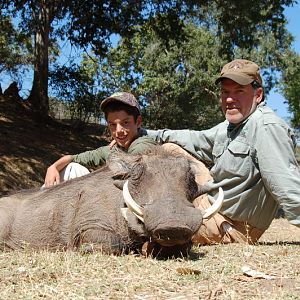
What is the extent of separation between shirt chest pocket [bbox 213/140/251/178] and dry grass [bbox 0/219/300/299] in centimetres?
85

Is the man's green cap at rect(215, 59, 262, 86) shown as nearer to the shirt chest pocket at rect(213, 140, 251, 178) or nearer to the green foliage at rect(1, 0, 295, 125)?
the shirt chest pocket at rect(213, 140, 251, 178)

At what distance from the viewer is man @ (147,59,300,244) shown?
440 centimetres

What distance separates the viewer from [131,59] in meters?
32.9

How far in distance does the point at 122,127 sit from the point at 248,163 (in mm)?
1117

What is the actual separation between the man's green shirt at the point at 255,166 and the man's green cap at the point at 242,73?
26 cm

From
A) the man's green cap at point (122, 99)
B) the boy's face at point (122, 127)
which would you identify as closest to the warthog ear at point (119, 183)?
the boy's face at point (122, 127)

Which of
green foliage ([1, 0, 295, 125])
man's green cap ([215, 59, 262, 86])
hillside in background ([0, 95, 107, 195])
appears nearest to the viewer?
man's green cap ([215, 59, 262, 86])

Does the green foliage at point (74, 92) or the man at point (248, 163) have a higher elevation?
the green foliage at point (74, 92)

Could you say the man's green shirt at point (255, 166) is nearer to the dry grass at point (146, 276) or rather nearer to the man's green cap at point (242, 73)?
the man's green cap at point (242, 73)

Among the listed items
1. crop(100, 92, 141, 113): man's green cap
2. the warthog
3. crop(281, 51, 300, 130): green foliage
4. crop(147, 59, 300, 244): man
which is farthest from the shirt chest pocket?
crop(281, 51, 300, 130): green foliage

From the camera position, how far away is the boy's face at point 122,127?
16.0 feet

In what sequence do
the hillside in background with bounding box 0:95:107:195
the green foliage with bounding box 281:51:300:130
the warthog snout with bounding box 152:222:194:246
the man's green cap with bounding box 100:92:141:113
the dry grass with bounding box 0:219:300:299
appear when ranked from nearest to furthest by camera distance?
the dry grass with bounding box 0:219:300:299 → the warthog snout with bounding box 152:222:194:246 → the man's green cap with bounding box 100:92:141:113 → the hillside in background with bounding box 0:95:107:195 → the green foliage with bounding box 281:51:300:130

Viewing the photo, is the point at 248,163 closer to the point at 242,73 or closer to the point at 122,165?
the point at 242,73

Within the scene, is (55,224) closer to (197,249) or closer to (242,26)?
(197,249)
